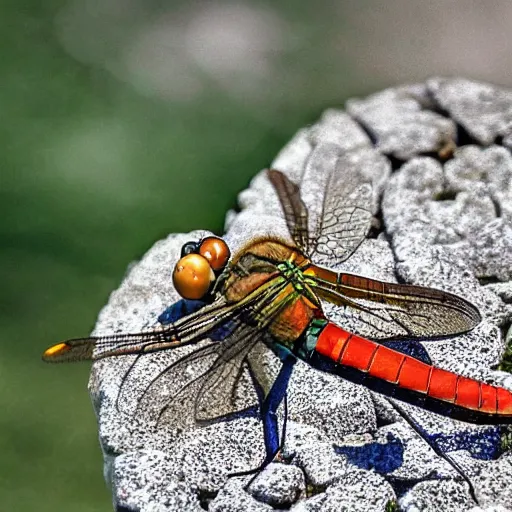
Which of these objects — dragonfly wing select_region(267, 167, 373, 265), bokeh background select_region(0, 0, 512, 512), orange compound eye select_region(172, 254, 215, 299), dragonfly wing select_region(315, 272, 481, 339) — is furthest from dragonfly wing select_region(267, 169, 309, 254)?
bokeh background select_region(0, 0, 512, 512)

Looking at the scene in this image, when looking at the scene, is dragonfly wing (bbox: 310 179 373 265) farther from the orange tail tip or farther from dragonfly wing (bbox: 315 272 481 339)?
the orange tail tip

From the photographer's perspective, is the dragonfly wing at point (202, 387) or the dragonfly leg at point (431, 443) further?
the dragonfly wing at point (202, 387)

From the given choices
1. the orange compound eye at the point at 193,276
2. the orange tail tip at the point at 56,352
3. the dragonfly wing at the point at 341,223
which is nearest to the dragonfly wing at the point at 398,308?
the dragonfly wing at the point at 341,223

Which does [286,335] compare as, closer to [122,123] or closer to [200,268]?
[200,268]

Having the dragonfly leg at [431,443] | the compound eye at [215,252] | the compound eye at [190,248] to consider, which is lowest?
the dragonfly leg at [431,443]

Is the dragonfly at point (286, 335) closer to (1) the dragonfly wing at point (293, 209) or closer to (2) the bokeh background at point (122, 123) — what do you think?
(1) the dragonfly wing at point (293, 209)
